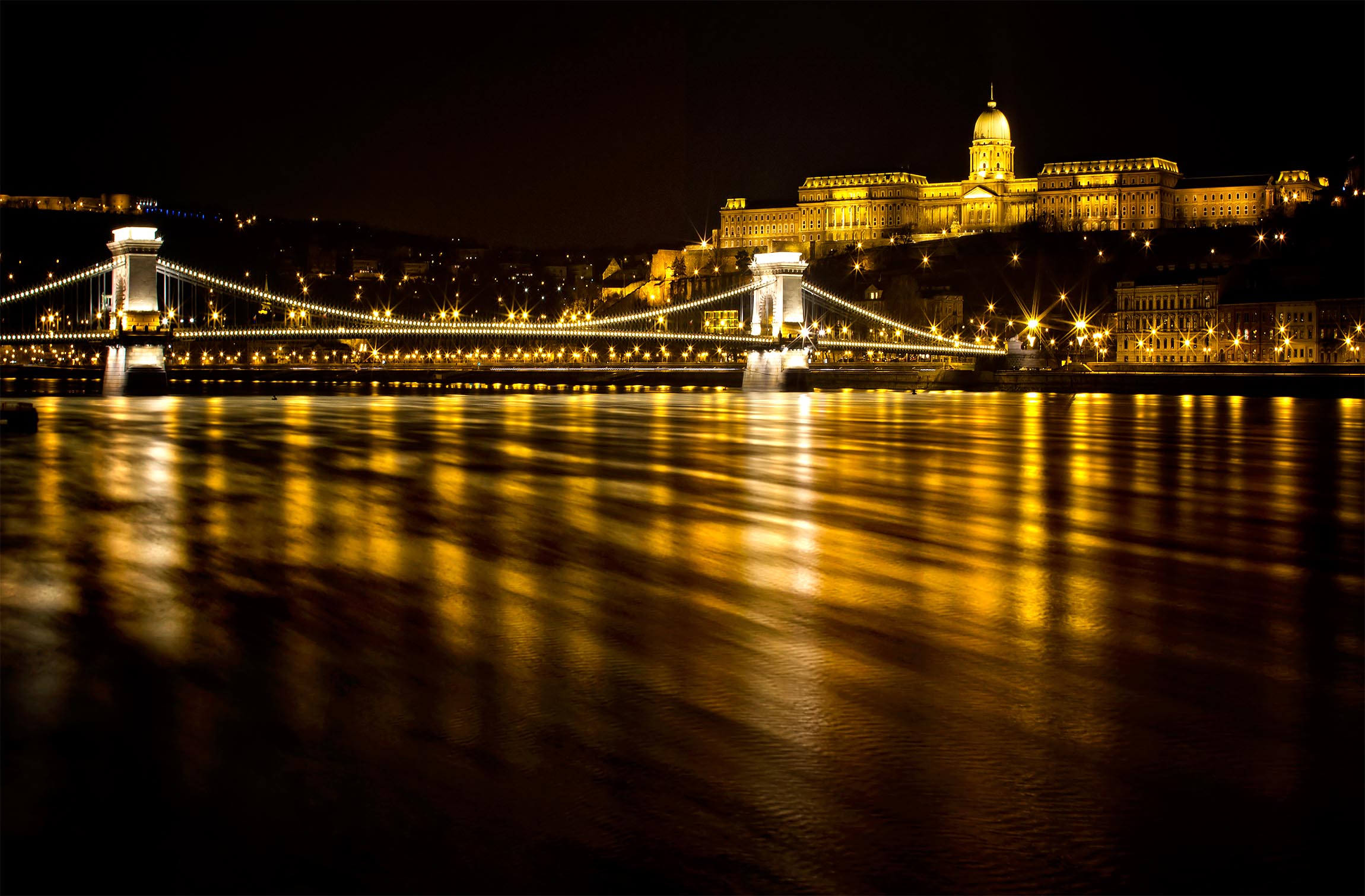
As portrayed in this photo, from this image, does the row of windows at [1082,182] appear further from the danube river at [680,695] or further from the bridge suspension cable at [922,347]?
the danube river at [680,695]

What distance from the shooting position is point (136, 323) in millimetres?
47031

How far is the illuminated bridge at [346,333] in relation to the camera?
4841 cm

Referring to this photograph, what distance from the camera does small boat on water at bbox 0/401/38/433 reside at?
76.2 ft

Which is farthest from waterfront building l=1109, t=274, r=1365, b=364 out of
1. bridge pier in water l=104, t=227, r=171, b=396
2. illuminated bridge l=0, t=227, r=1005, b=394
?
bridge pier in water l=104, t=227, r=171, b=396

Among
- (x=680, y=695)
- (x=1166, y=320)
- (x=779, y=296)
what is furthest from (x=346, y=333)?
(x=1166, y=320)

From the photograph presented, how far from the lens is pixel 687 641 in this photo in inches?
233

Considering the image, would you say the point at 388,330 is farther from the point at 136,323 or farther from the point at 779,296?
the point at 779,296

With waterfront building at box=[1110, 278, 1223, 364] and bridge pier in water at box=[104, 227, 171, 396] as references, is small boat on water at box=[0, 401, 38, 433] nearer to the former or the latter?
bridge pier in water at box=[104, 227, 171, 396]

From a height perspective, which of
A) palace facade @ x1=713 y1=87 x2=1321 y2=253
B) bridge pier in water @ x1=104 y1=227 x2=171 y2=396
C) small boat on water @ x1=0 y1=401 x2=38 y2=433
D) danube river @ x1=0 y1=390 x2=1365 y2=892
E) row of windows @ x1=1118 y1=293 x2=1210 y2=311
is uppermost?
palace facade @ x1=713 y1=87 x2=1321 y2=253

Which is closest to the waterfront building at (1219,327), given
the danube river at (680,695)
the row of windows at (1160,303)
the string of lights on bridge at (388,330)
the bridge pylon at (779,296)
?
the row of windows at (1160,303)

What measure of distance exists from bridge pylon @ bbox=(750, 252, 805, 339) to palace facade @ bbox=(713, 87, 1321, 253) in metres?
70.8

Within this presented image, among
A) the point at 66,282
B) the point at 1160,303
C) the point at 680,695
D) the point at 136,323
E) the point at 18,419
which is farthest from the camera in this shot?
the point at 1160,303

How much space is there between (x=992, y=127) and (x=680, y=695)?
5721 inches

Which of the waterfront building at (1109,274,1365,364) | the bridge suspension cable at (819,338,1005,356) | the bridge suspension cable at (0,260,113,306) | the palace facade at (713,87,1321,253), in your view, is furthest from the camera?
the palace facade at (713,87,1321,253)
